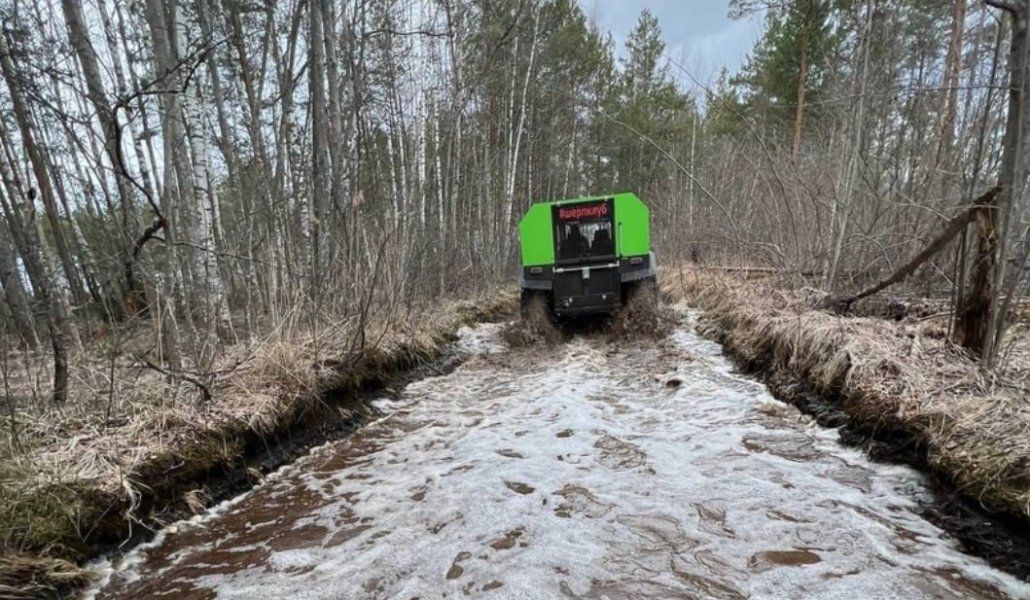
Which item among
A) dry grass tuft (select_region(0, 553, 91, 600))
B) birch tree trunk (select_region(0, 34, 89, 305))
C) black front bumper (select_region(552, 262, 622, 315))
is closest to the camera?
dry grass tuft (select_region(0, 553, 91, 600))

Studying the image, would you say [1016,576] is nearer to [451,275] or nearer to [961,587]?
[961,587]

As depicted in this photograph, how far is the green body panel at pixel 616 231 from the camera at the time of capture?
24.7 feet

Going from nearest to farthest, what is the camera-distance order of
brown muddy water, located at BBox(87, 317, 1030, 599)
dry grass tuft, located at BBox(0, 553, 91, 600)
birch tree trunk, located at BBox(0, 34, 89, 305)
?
dry grass tuft, located at BBox(0, 553, 91, 600) < brown muddy water, located at BBox(87, 317, 1030, 599) < birch tree trunk, located at BBox(0, 34, 89, 305)

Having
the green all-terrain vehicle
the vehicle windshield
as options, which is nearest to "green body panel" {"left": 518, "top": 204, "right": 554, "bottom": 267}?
the green all-terrain vehicle

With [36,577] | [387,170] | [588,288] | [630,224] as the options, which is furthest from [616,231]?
[36,577]

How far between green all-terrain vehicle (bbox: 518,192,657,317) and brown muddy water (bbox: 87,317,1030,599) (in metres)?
3.07

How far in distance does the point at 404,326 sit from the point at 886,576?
523 centimetres

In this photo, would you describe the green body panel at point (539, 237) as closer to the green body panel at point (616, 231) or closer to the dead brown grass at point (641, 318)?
the green body panel at point (616, 231)

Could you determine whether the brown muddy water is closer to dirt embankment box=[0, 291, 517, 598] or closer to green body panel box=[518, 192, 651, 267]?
dirt embankment box=[0, 291, 517, 598]

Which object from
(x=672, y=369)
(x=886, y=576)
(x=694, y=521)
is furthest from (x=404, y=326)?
(x=886, y=576)

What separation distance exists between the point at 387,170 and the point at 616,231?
462 cm

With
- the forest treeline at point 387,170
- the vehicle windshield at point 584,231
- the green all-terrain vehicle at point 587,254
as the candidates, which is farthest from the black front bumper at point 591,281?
the forest treeline at point 387,170

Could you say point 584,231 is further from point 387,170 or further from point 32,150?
point 32,150

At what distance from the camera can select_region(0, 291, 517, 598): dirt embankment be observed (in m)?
2.26
